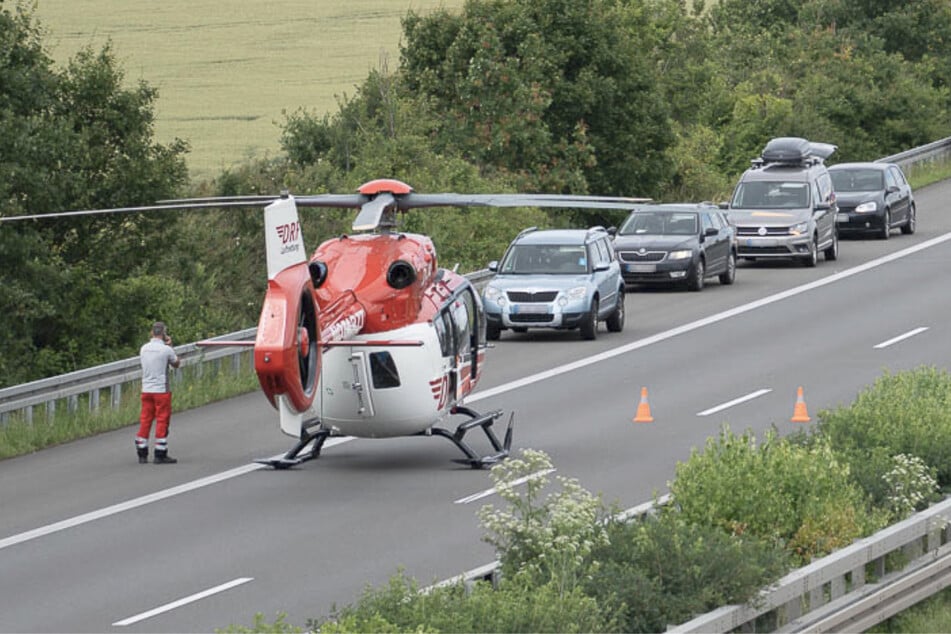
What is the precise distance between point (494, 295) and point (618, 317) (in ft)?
8.42

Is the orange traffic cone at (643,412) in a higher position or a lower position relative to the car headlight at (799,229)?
lower

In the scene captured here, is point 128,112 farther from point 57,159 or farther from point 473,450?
point 473,450

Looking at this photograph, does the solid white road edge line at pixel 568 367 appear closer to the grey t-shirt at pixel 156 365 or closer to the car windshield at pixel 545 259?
the grey t-shirt at pixel 156 365

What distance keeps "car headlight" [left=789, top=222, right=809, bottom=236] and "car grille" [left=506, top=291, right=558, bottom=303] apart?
1160 cm

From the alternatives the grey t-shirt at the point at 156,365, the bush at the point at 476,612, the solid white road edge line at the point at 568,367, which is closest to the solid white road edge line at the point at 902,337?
the solid white road edge line at the point at 568,367

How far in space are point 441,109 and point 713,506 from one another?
140 ft


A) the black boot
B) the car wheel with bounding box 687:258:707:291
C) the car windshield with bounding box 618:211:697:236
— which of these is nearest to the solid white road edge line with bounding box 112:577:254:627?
the black boot

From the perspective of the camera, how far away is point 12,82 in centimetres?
3344

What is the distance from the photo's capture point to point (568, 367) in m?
34.3

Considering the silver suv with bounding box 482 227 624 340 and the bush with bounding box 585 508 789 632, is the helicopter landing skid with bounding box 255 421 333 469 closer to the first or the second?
the silver suv with bounding box 482 227 624 340

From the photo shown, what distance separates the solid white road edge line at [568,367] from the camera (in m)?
23.0

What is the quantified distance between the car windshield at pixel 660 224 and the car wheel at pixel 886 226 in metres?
9.72

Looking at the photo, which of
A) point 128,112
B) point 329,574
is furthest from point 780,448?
point 128,112

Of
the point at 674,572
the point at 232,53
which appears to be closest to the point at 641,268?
the point at 674,572
